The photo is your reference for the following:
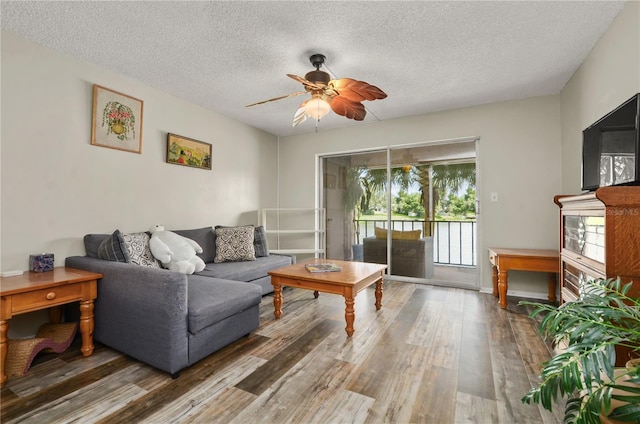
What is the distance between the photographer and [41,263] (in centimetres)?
212

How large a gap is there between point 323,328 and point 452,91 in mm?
2859

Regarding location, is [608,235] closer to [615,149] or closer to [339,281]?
[615,149]

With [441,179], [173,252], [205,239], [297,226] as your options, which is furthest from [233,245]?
[441,179]

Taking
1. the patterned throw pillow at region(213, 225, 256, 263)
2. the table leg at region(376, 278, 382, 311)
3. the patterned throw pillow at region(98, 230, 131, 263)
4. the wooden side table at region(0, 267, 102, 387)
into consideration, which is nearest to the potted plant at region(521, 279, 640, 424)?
the table leg at region(376, 278, 382, 311)

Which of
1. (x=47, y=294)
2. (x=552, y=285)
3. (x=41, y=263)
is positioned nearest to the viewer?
(x=47, y=294)

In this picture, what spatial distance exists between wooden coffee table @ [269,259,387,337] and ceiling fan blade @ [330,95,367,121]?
4.75 feet

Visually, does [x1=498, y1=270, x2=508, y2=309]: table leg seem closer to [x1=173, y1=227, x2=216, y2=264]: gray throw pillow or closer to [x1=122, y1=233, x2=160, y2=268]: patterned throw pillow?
[x1=173, y1=227, x2=216, y2=264]: gray throw pillow

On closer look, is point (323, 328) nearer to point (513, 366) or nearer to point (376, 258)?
point (513, 366)

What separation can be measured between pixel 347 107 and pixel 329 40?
1.71 feet

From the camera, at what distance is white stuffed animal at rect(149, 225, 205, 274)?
2.64 m

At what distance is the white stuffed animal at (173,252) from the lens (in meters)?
2.64

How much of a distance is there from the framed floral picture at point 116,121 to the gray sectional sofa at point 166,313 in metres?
1.12

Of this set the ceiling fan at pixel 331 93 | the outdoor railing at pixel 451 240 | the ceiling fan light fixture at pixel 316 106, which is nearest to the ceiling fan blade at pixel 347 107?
the ceiling fan at pixel 331 93

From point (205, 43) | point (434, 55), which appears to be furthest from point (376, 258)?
point (205, 43)
